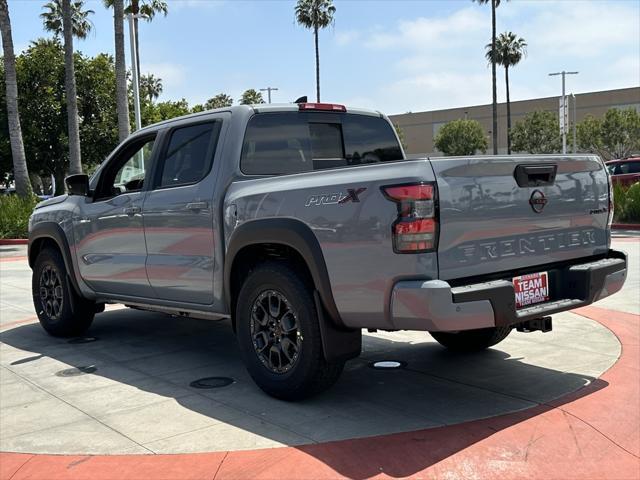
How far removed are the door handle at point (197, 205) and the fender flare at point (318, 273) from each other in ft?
2.28

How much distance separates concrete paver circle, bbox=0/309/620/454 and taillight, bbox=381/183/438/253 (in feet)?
3.83

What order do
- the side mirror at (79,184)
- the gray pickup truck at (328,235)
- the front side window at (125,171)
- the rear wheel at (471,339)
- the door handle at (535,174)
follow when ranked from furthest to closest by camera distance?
the side mirror at (79,184), the front side window at (125,171), the rear wheel at (471,339), the door handle at (535,174), the gray pickup truck at (328,235)

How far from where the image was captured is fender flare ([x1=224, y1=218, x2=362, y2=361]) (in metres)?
4.12

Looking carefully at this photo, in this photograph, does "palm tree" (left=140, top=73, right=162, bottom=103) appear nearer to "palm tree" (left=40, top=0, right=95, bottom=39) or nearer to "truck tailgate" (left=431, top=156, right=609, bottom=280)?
"palm tree" (left=40, top=0, right=95, bottom=39)

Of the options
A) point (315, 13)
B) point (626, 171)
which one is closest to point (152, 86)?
point (315, 13)

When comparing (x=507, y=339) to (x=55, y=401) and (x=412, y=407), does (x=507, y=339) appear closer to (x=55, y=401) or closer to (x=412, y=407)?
(x=412, y=407)

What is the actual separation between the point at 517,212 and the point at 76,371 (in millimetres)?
3762

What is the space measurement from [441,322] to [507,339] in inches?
117

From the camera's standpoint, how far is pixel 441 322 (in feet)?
12.1

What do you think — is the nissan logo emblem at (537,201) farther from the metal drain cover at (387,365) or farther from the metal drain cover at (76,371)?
the metal drain cover at (76,371)

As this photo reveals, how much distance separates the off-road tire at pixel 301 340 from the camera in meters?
4.29

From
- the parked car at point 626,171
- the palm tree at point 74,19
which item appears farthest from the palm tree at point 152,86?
the parked car at point 626,171

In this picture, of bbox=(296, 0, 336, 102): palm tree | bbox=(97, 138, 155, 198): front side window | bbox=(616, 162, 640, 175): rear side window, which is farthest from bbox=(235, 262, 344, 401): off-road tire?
bbox=(296, 0, 336, 102): palm tree

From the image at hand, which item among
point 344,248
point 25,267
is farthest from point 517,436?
point 25,267
